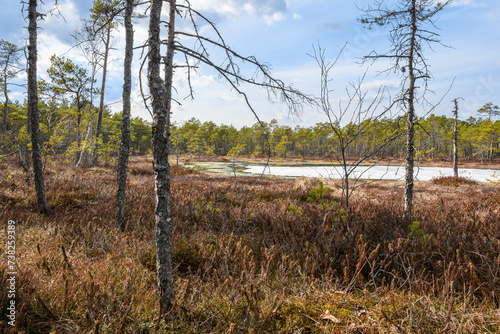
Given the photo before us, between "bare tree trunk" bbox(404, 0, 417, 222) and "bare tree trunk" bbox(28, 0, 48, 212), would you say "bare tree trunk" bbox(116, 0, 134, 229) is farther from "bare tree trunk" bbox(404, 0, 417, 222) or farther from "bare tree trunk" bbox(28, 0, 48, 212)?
"bare tree trunk" bbox(404, 0, 417, 222)

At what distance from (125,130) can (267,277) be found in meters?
4.57

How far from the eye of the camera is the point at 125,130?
5430 millimetres

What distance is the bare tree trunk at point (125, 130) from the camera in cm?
525

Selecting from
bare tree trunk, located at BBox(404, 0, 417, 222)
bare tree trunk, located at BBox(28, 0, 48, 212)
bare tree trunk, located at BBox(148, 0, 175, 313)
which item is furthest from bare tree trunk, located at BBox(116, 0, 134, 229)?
bare tree trunk, located at BBox(404, 0, 417, 222)

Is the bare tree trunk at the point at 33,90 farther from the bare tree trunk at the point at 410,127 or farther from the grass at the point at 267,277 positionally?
the bare tree trunk at the point at 410,127

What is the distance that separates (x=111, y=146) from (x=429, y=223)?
44.5 feet

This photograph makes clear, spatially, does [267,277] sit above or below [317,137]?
below

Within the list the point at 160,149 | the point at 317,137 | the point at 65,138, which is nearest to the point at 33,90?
the point at 160,149

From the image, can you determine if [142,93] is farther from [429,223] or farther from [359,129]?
[429,223]

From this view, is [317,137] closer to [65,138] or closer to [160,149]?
[65,138]

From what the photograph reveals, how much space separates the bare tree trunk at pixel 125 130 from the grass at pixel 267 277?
377 mm

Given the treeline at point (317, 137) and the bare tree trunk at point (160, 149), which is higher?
the treeline at point (317, 137)

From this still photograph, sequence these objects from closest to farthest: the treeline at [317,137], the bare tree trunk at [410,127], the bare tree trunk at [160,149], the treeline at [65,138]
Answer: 1. the bare tree trunk at [160,149]
2. the bare tree trunk at [410,127]
3. the treeline at [65,138]
4. the treeline at [317,137]

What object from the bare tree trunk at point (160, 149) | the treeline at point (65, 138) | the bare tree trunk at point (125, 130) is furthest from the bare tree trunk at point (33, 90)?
the bare tree trunk at point (160, 149)
